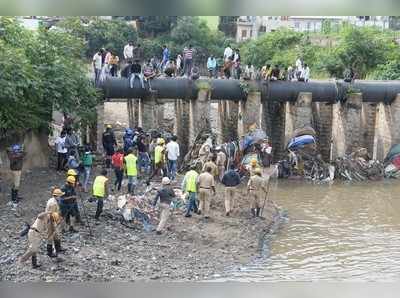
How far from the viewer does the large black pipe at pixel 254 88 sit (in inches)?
741

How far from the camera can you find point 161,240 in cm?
1150

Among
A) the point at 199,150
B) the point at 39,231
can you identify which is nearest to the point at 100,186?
the point at 39,231

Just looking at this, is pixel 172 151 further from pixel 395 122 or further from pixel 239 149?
pixel 395 122

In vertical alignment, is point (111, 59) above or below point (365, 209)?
above

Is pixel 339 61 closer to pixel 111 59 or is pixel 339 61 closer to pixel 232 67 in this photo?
pixel 232 67

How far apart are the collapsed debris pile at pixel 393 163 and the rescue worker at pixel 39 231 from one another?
1336 centimetres

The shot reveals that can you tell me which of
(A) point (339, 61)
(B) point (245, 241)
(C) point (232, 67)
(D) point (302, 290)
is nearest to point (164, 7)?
(D) point (302, 290)

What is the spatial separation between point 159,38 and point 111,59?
2913 centimetres

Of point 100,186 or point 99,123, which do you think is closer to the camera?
point 100,186

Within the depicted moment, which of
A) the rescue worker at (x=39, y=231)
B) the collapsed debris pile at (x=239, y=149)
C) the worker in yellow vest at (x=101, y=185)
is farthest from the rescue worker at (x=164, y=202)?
the collapsed debris pile at (x=239, y=149)

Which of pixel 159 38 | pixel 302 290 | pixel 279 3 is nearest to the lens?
pixel 279 3

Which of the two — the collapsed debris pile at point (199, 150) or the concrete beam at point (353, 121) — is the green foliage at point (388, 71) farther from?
the collapsed debris pile at point (199, 150)

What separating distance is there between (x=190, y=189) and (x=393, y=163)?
1002 centimetres

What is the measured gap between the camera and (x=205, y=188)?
12.7 meters
